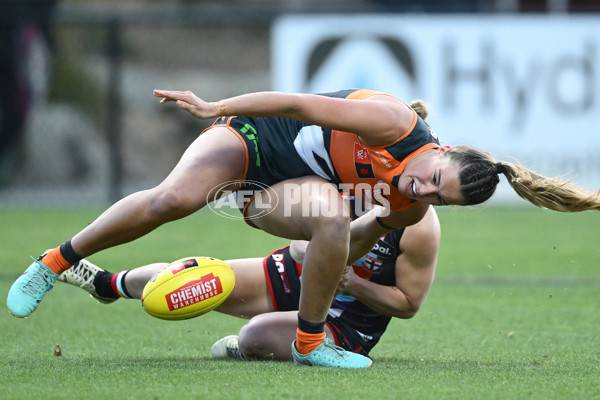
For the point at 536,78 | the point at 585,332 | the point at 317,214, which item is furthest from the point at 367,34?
the point at 317,214

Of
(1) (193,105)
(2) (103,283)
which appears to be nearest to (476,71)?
(2) (103,283)

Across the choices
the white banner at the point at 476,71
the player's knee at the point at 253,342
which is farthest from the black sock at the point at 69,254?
the white banner at the point at 476,71

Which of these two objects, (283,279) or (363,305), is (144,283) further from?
(363,305)

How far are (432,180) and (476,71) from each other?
27.6 ft

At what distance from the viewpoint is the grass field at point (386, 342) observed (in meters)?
3.08

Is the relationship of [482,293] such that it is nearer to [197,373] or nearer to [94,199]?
[197,373]

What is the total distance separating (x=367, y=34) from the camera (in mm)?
11555

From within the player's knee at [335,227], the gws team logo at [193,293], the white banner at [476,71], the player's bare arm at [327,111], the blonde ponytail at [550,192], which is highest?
the player's bare arm at [327,111]

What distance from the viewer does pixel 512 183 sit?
11.8 feet

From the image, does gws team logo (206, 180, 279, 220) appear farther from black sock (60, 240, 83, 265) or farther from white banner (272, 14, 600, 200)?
white banner (272, 14, 600, 200)

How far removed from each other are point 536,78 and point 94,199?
251 inches

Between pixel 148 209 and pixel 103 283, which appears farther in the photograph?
pixel 103 283

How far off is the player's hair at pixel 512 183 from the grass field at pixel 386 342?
674 mm

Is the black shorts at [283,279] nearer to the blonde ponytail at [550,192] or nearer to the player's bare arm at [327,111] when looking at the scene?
the player's bare arm at [327,111]
